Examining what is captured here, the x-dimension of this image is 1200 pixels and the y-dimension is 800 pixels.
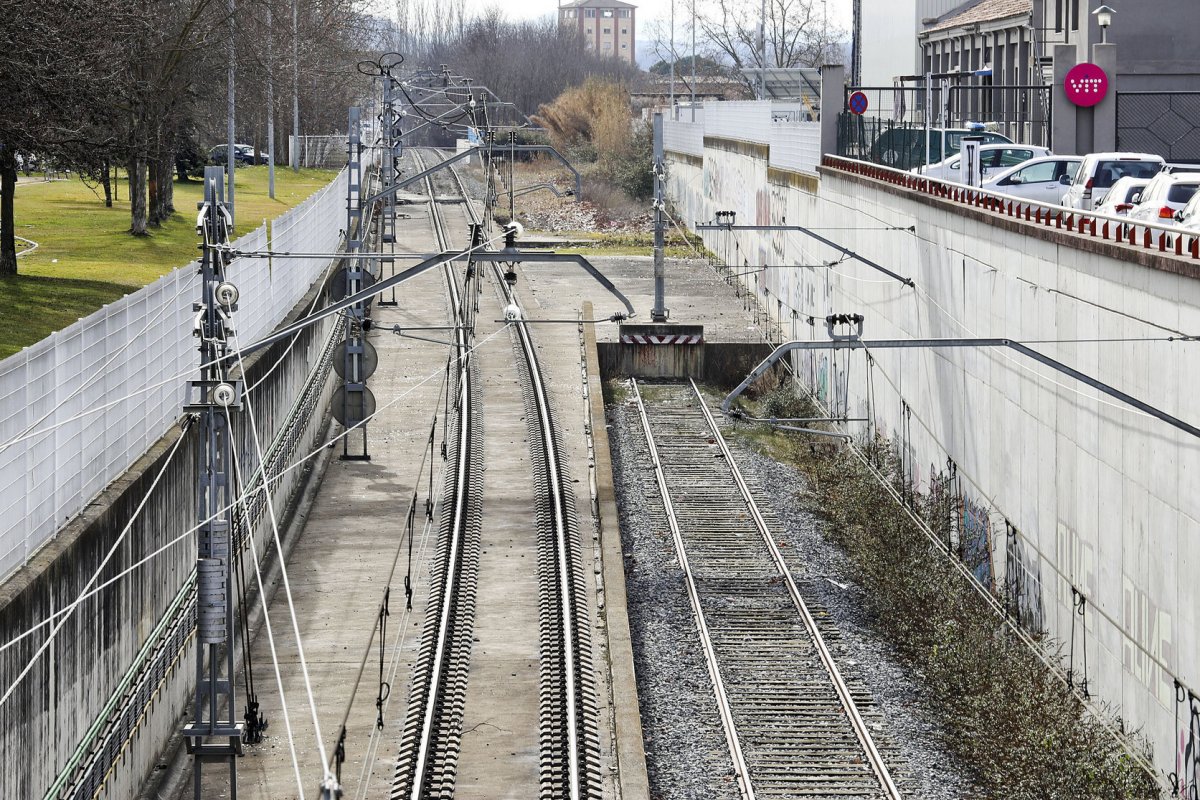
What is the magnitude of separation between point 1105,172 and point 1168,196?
17.0 feet

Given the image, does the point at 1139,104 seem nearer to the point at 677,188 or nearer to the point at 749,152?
the point at 749,152

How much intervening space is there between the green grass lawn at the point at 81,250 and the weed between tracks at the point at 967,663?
13.0 m

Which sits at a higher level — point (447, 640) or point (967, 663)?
point (967, 663)

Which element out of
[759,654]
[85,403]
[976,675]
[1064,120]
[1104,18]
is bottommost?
[759,654]

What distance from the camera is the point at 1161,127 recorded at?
36.9 meters

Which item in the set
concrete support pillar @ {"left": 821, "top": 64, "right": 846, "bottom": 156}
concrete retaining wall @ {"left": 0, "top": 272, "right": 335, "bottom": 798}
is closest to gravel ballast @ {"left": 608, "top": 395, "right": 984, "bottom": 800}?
concrete retaining wall @ {"left": 0, "top": 272, "right": 335, "bottom": 798}

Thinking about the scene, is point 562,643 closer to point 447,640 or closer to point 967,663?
point 447,640

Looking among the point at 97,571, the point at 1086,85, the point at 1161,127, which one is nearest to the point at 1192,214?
the point at 97,571

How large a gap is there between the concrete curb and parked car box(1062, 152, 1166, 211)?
9.05 metres

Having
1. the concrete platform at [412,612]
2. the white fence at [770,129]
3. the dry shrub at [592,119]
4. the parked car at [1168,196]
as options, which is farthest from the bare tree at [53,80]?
the dry shrub at [592,119]

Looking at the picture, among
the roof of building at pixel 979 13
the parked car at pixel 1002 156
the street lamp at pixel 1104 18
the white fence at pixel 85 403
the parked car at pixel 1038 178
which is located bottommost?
the white fence at pixel 85 403

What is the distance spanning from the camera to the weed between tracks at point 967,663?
16.3 m

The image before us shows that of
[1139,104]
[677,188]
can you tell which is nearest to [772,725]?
[1139,104]

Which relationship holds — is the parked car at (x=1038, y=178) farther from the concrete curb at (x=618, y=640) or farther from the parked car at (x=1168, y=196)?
the concrete curb at (x=618, y=640)
